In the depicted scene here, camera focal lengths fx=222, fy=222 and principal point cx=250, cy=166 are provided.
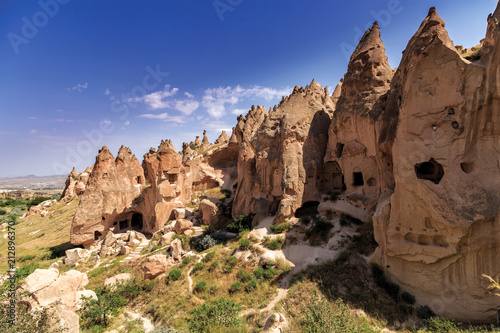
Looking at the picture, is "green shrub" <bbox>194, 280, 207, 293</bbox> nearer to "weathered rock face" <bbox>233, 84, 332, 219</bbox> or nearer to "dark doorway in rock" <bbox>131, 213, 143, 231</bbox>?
"weathered rock face" <bbox>233, 84, 332, 219</bbox>

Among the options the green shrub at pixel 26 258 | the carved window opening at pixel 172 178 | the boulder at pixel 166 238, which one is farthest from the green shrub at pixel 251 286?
the green shrub at pixel 26 258

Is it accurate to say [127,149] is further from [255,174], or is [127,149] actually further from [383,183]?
[383,183]

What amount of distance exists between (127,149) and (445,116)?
30.0 metres

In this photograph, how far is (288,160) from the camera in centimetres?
1789

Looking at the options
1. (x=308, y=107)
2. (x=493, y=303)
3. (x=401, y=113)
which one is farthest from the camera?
(x=308, y=107)

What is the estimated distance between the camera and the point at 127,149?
27.9 m

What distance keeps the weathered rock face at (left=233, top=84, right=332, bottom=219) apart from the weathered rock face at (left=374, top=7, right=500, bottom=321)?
7.22 metres

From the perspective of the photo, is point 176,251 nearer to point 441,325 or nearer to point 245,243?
point 245,243

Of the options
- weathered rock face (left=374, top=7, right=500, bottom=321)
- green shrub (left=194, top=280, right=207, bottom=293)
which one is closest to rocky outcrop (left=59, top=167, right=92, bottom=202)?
green shrub (left=194, top=280, right=207, bottom=293)

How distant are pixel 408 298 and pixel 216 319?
8.56 m

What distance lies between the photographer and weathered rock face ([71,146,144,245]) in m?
22.2

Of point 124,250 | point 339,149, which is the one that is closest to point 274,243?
point 339,149

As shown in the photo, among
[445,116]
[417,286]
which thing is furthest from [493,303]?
[445,116]

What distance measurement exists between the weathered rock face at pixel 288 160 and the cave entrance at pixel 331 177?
2.06ft
